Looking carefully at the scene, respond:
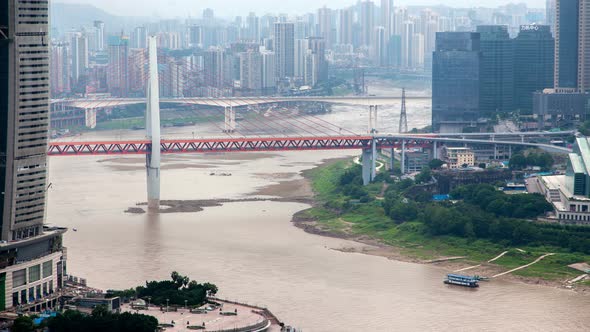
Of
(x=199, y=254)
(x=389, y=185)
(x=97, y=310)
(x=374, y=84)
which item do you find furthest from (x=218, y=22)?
(x=97, y=310)

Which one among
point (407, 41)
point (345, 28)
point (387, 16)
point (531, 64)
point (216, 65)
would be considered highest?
point (387, 16)

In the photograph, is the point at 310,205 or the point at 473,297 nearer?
the point at 473,297

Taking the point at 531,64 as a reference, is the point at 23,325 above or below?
below

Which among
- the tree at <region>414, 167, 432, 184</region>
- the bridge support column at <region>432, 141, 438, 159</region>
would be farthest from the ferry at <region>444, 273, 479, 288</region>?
the bridge support column at <region>432, 141, 438, 159</region>

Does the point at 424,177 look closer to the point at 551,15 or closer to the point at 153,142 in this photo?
the point at 153,142

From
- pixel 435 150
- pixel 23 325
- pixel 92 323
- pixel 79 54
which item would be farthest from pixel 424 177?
pixel 79 54

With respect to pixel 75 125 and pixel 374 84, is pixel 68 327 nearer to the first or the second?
pixel 75 125

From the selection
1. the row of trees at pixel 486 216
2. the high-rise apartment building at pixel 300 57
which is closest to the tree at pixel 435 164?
the row of trees at pixel 486 216
